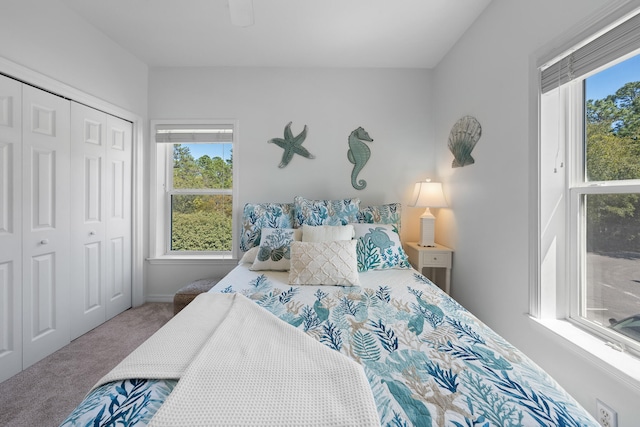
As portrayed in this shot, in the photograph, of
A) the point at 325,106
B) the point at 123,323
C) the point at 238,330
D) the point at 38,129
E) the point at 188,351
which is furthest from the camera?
the point at 325,106

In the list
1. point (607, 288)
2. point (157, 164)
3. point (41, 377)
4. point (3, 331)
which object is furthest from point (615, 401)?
point (157, 164)

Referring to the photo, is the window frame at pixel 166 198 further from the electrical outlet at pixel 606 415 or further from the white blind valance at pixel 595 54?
the electrical outlet at pixel 606 415

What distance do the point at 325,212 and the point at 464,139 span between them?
137 centimetres

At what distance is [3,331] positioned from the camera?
67.7 inches

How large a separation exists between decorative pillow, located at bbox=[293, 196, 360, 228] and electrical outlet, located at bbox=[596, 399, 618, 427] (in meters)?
1.83

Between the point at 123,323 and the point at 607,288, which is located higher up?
the point at 607,288

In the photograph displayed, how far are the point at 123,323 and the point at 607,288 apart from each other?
3507 millimetres

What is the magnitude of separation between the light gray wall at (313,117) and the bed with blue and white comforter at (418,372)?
1.59 m

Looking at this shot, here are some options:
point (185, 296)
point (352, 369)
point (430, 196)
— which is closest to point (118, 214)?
point (185, 296)

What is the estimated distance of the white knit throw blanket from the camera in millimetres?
669

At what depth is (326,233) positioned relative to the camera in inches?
87.8

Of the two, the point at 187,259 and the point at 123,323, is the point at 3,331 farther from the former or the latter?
the point at 187,259

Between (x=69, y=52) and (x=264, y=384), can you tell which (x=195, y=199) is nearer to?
(x=69, y=52)

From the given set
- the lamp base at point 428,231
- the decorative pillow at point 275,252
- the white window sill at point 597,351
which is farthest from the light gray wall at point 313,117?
the white window sill at point 597,351
